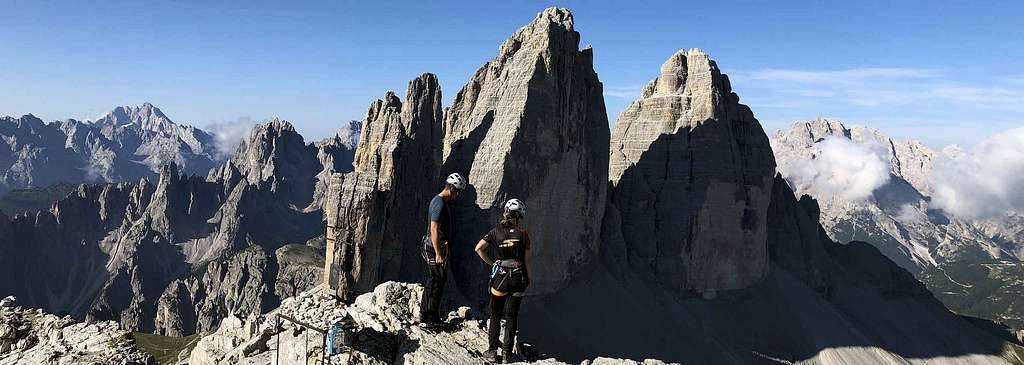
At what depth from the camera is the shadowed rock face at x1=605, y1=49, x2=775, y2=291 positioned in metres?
73.4

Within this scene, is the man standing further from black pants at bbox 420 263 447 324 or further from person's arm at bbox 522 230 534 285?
person's arm at bbox 522 230 534 285

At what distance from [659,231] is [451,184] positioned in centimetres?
6116

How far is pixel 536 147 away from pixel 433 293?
117 feet

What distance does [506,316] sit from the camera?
16031mm

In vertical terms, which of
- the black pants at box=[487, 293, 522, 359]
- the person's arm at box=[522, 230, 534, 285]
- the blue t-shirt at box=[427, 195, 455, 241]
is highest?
the blue t-shirt at box=[427, 195, 455, 241]

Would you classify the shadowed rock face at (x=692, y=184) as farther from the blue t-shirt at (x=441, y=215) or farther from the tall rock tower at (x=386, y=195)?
the blue t-shirt at (x=441, y=215)

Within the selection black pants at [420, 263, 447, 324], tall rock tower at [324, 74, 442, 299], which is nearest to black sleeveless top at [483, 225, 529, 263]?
black pants at [420, 263, 447, 324]

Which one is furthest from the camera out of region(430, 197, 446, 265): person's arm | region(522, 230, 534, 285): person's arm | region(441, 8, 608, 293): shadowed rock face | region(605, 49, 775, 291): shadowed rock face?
region(605, 49, 775, 291): shadowed rock face

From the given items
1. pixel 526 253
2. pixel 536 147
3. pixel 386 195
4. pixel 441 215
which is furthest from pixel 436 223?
pixel 536 147

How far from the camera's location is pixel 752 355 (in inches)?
2709

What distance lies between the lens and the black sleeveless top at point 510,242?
15602 millimetres

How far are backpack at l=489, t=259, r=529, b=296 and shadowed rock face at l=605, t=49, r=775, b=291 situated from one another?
5423cm

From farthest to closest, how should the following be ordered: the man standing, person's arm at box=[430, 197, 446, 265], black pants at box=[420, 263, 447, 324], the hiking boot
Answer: black pants at box=[420, 263, 447, 324], the hiking boot, the man standing, person's arm at box=[430, 197, 446, 265]

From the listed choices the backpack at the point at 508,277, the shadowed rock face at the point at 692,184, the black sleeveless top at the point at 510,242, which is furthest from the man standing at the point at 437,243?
the shadowed rock face at the point at 692,184
